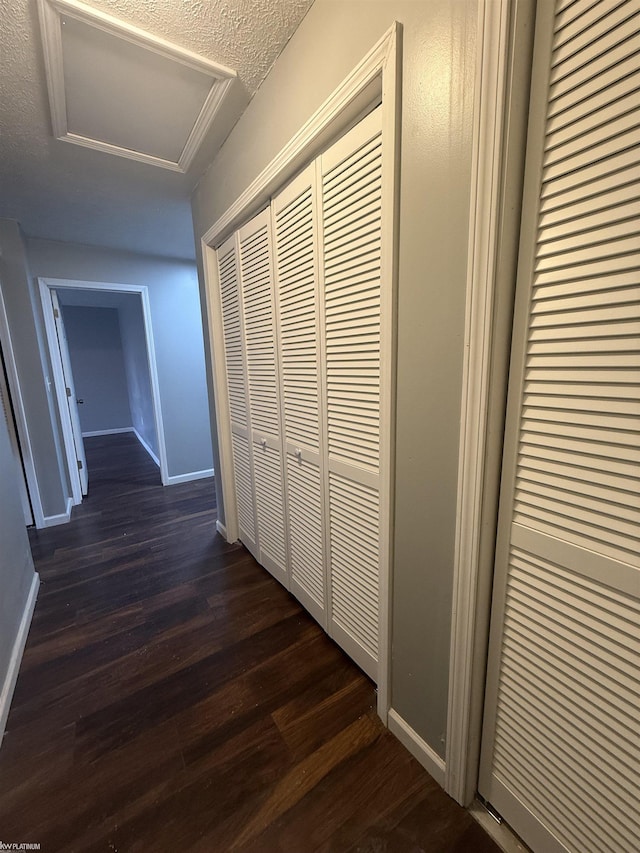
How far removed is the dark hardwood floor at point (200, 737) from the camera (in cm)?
92

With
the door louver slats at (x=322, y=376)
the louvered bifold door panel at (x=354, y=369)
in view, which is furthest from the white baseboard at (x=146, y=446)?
the louvered bifold door panel at (x=354, y=369)

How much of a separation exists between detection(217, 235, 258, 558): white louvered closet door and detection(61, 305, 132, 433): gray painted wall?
A: 16.7 feet

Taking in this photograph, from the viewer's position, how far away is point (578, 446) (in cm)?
65

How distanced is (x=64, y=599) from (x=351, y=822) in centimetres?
182

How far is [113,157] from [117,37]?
75 centimetres

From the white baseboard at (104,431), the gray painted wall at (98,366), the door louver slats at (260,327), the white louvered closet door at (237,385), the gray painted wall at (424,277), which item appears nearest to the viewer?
the gray painted wall at (424,277)

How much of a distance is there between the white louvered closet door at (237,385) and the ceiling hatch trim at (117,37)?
51 centimetres

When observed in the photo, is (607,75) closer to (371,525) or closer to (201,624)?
(371,525)

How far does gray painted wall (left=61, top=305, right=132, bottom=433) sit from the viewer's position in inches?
232

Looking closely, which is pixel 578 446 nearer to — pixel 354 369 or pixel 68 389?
pixel 354 369

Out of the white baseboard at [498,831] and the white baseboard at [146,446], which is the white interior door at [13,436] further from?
the white baseboard at [498,831]

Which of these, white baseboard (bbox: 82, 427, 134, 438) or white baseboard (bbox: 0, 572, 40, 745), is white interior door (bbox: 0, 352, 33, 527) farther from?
white baseboard (bbox: 82, 427, 134, 438)

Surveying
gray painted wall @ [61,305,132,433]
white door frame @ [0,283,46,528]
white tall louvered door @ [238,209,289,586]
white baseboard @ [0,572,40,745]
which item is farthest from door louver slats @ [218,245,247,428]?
gray painted wall @ [61,305,132,433]

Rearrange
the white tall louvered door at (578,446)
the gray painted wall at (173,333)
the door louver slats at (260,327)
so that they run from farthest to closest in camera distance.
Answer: the gray painted wall at (173,333), the door louver slats at (260,327), the white tall louvered door at (578,446)
